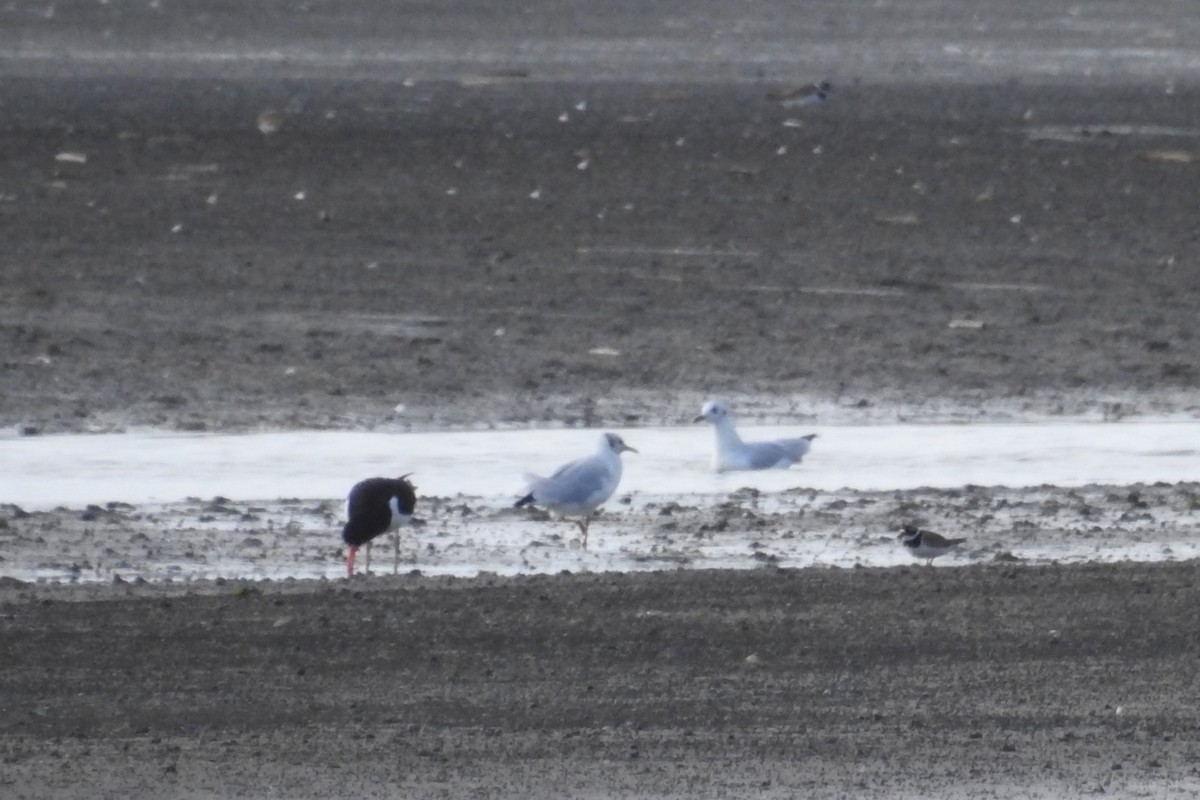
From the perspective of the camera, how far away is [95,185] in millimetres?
15812

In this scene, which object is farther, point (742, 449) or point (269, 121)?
point (269, 121)

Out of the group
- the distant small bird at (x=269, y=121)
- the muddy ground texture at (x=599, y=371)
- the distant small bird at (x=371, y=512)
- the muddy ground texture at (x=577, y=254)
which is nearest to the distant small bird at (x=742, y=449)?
the muddy ground texture at (x=599, y=371)

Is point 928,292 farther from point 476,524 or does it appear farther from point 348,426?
point 476,524

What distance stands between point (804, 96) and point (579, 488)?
11501 millimetres

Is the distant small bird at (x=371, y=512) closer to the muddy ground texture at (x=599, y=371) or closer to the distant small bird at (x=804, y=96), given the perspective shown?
the muddy ground texture at (x=599, y=371)

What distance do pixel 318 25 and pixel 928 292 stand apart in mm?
12315

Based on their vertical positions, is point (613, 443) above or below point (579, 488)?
above

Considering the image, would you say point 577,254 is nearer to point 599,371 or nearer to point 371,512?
point 599,371

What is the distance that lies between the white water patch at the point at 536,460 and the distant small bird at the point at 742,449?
0.05m

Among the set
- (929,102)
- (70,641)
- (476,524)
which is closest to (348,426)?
(476,524)

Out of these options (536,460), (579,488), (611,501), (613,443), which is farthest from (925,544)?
(536,460)

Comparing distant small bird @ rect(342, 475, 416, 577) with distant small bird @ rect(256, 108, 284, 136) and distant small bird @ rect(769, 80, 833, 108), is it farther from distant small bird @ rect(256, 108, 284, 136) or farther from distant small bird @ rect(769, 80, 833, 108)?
distant small bird @ rect(769, 80, 833, 108)

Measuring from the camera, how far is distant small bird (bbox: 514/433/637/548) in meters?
8.54

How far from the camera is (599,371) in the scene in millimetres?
11664
